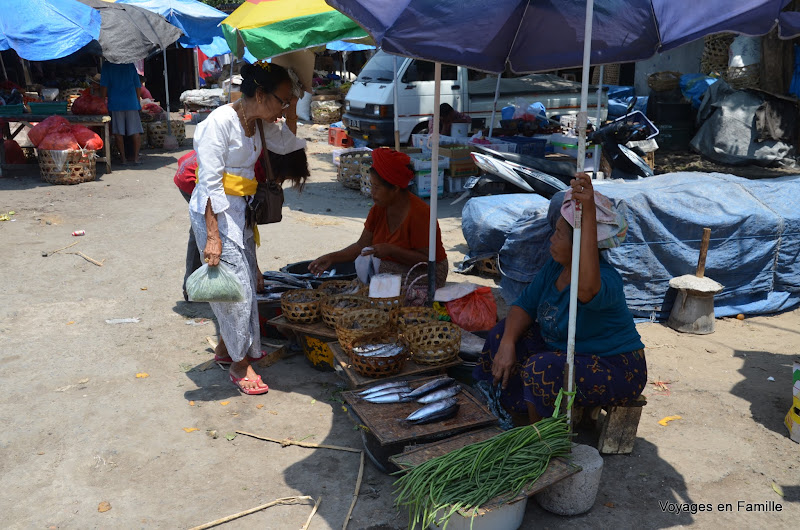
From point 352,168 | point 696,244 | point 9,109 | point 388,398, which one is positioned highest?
point 9,109

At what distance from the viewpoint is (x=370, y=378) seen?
389cm

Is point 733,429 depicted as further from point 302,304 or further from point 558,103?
point 558,103

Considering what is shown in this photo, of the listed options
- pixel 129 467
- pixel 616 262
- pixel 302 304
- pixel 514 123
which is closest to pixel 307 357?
pixel 302 304

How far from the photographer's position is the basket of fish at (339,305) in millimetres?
4465

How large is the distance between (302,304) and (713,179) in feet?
12.9

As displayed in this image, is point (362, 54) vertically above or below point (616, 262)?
above

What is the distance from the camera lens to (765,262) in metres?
5.74

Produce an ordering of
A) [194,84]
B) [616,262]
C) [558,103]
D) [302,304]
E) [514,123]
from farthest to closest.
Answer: [194,84] → [558,103] → [514,123] → [616,262] → [302,304]

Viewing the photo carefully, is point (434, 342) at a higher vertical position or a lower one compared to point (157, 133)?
lower

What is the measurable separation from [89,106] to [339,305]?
27.5 ft

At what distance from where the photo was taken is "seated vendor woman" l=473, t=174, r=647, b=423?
10.4ft

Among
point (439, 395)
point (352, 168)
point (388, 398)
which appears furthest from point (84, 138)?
point (439, 395)

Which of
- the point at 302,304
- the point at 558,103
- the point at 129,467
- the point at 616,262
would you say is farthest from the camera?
the point at 558,103

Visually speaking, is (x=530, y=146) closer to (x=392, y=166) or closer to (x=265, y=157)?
(x=392, y=166)
